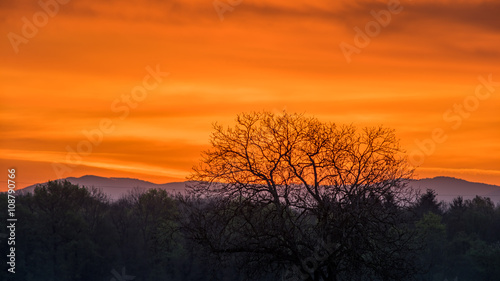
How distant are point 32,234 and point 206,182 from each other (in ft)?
284

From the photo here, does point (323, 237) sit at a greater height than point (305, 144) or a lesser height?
lesser

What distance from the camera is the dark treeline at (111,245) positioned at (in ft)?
341

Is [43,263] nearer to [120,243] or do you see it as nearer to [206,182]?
[120,243]

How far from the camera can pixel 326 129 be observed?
25766mm

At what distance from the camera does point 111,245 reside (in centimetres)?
10881

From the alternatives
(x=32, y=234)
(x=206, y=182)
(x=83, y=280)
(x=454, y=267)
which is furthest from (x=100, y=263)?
(x=206, y=182)

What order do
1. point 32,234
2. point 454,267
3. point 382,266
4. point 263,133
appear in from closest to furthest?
point 382,266 < point 263,133 < point 32,234 < point 454,267

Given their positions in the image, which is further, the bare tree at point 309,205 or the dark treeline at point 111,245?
the dark treeline at point 111,245

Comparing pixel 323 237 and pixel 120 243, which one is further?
pixel 120 243

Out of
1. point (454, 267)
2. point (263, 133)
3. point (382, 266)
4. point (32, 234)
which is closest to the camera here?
point (382, 266)

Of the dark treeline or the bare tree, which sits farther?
the dark treeline

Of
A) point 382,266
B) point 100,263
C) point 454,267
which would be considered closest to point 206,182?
point 382,266

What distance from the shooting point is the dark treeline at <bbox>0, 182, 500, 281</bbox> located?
10394cm

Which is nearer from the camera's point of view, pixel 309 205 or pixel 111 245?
pixel 309 205
